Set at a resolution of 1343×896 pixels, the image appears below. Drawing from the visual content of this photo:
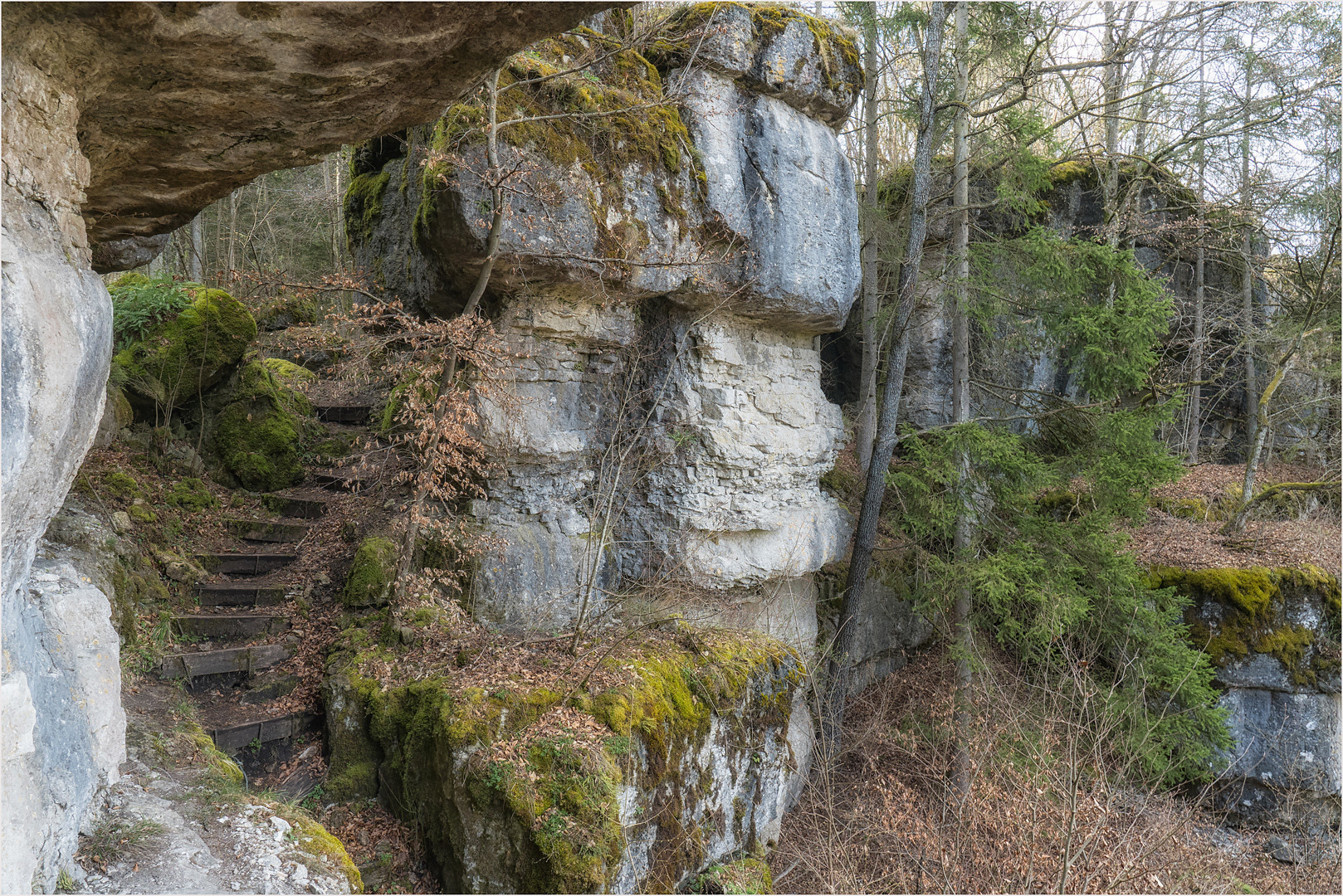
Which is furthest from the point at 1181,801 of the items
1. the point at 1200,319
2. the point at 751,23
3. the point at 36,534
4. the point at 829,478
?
the point at 36,534

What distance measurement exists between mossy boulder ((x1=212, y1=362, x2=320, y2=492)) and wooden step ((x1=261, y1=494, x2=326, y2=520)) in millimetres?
377

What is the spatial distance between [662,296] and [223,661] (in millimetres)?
5622

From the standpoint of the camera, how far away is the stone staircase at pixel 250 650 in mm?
5723

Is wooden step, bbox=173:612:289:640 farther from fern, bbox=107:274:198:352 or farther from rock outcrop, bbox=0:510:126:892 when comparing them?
fern, bbox=107:274:198:352

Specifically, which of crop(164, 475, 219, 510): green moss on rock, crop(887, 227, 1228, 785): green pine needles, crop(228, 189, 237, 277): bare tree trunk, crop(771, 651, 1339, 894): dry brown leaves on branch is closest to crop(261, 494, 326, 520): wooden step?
crop(164, 475, 219, 510): green moss on rock

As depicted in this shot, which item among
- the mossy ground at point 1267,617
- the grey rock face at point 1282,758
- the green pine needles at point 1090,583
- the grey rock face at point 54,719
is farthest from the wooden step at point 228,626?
the grey rock face at point 1282,758

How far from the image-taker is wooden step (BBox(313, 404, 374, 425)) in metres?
11.2

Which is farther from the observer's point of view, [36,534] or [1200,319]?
[1200,319]

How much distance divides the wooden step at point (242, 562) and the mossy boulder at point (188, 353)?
236 cm

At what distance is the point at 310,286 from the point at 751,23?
583cm

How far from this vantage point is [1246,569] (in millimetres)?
9078

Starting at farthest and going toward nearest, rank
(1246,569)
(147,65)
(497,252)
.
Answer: (1246,569)
(497,252)
(147,65)

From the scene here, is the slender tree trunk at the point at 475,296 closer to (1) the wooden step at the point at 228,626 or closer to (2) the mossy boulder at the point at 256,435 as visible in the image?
(1) the wooden step at the point at 228,626

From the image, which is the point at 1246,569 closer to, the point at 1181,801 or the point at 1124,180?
the point at 1181,801
